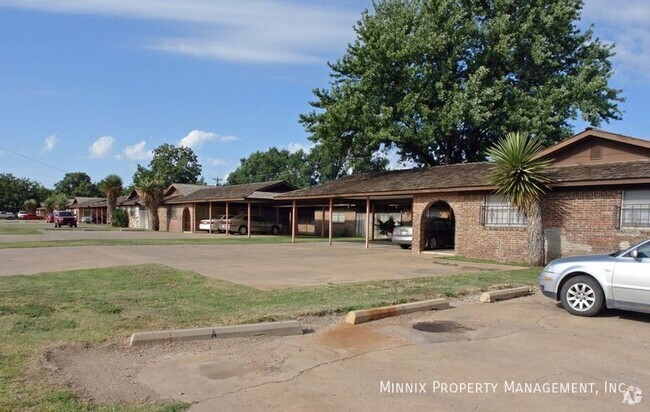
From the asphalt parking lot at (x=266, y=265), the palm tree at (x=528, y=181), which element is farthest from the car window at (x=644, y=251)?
the palm tree at (x=528, y=181)

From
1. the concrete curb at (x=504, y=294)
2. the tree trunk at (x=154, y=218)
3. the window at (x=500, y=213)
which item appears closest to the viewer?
the concrete curb at (x=504, y=294)

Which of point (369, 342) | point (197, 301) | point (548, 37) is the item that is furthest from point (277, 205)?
point (369, 342)

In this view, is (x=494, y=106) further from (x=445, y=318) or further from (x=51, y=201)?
(x=51, y=201)

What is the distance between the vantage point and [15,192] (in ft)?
366

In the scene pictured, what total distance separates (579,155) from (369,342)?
14.4 metres

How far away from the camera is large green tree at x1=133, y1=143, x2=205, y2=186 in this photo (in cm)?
9026

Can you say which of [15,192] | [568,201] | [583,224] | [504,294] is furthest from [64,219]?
[15,192]

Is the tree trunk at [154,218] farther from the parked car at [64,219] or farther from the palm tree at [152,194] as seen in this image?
the parked car at [64,219]

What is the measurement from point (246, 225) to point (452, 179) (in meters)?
21.7

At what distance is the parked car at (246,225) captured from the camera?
37797 mm

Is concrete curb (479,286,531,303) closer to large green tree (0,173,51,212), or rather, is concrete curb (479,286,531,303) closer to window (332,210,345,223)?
window (332,210,345,223)

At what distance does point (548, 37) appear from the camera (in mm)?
29625

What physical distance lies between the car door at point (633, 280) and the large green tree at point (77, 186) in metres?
133

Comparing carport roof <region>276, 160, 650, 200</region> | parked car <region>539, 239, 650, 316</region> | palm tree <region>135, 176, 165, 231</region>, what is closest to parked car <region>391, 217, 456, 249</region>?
carport roof <region>276, 160, 650, 200</region>
